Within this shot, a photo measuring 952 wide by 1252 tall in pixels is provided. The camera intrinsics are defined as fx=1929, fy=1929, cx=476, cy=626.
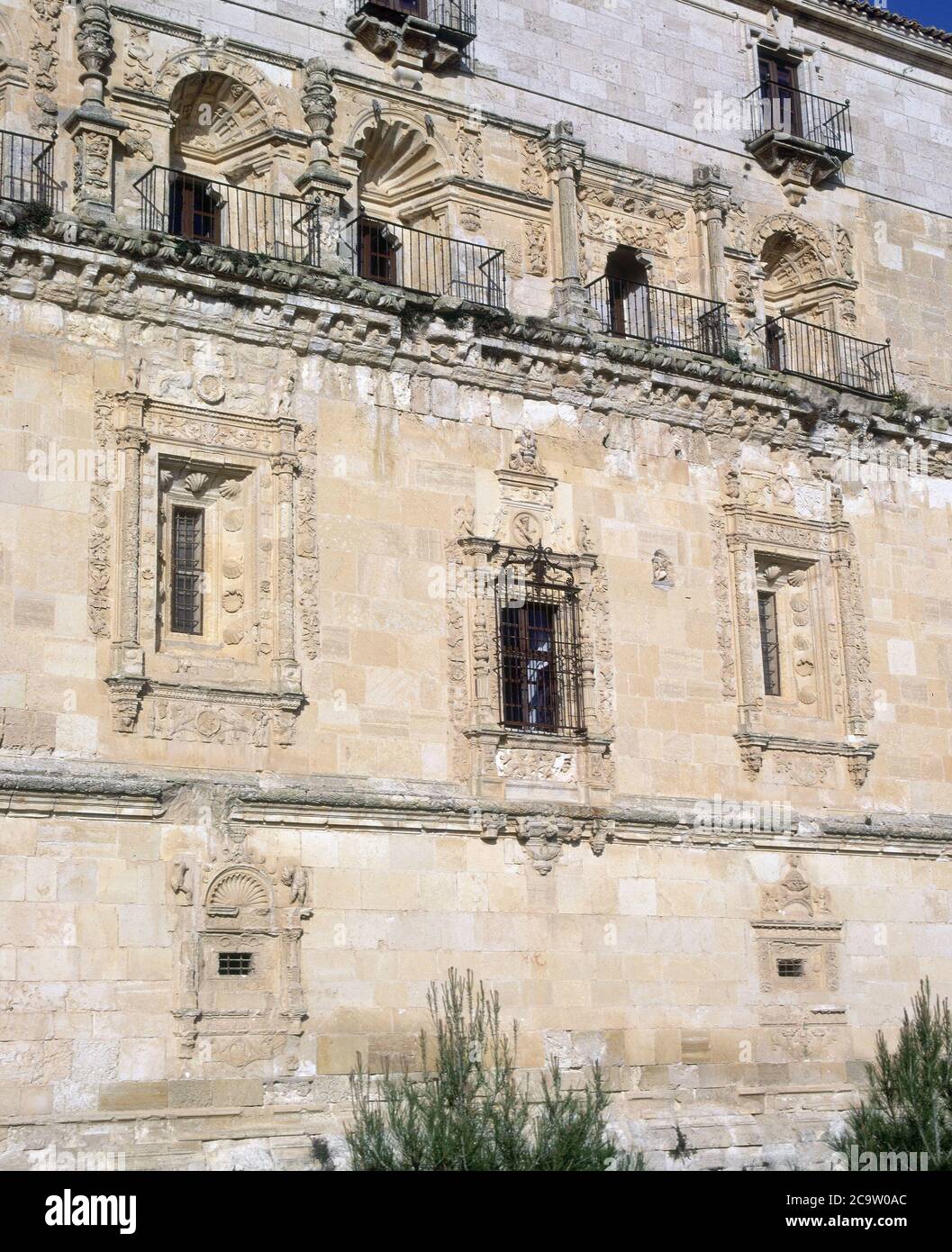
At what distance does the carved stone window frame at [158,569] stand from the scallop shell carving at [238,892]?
125 cm

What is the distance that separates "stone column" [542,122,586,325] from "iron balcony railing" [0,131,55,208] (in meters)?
5.81

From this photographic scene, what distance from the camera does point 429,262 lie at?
20.9 metres

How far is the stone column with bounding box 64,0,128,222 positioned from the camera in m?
18.2

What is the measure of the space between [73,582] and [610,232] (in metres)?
8.32

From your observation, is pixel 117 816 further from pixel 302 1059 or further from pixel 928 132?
pixel 928 132

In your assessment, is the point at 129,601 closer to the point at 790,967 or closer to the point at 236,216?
the point at 236,216

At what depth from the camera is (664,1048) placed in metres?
19.3

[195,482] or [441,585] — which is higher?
[195,482]

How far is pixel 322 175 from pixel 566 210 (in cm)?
316

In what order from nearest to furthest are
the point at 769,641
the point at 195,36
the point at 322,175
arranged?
the point at 195,36 → the point at 322,175 → the point at 769,641

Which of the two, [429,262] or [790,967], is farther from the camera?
[429,262]

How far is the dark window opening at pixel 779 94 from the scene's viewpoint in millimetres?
23953

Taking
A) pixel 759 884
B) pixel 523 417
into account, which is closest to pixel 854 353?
pixel 523 417

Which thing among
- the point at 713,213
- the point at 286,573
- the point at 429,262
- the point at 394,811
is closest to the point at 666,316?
the point at 713,213
